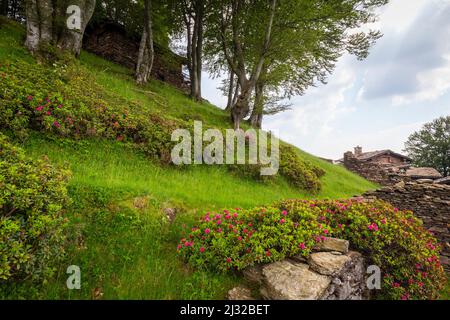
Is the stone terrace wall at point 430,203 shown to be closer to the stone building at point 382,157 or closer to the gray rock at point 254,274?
the gray rock at point 254,274

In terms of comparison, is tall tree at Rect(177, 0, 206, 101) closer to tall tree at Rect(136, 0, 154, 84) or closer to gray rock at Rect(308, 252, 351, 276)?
A: tall tree at Rect(136, 0, 154, 84)

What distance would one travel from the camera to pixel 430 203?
890cm

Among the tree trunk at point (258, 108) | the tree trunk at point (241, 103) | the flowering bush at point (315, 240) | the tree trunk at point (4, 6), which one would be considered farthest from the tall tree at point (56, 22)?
the tree trunk at point (4, 6)

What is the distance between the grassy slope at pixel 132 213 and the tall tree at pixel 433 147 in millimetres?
54743

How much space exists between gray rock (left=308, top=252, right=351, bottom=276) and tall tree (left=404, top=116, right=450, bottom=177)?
5823 cm

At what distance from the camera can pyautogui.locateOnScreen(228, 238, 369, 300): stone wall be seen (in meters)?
3.89

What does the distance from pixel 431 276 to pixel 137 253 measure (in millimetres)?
6102

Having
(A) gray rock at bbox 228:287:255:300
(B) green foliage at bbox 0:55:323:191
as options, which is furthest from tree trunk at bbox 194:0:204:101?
(A) gray rock at bbox 228:287:255:300

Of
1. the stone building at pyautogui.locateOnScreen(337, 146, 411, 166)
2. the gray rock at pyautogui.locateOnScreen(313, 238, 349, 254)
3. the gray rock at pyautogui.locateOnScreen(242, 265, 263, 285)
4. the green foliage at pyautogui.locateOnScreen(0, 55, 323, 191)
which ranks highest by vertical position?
the stone building at pyautogui.locateOnScreen(337, 146, 411, 166)

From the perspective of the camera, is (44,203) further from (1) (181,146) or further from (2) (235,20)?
(2) (235,20)

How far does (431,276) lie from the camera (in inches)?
211

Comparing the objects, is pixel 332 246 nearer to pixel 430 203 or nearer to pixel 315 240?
pixel 315 240

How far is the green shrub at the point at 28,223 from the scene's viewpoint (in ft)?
10.2
